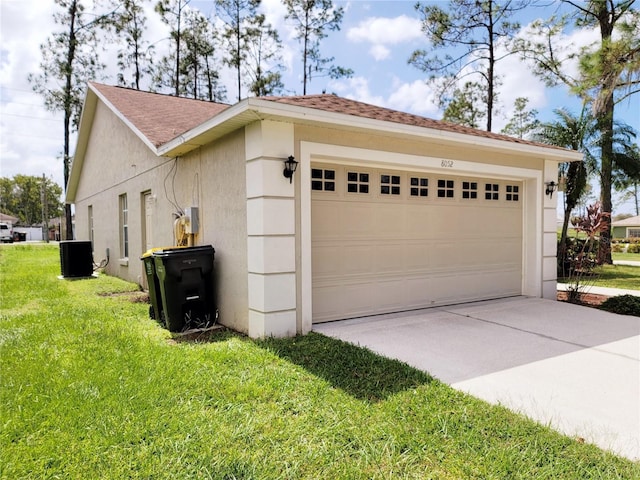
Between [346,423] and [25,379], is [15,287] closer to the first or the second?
[25,379]

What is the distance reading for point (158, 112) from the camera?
417 inches

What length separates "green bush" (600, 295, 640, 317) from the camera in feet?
22.3

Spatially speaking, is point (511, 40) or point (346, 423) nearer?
point (346, 423)

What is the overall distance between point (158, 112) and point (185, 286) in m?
6.75

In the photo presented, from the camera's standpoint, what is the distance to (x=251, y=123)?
512 cm

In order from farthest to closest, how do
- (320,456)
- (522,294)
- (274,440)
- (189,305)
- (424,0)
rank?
(424,0), (522,294), (189,305), (274,440), (320,456)

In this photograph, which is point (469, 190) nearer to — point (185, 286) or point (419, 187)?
point (419, 187)

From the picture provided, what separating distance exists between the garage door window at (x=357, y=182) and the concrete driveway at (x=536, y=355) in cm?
194

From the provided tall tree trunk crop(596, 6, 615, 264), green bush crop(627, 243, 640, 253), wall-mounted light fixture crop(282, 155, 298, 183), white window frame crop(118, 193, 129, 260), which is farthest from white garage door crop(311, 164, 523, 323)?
green bush crop(627, 243, 640, 253)

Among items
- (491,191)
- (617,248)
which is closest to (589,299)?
(491,191)

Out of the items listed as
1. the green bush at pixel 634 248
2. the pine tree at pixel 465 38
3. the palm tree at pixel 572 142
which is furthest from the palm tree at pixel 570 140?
the green bush at pixel 634 248

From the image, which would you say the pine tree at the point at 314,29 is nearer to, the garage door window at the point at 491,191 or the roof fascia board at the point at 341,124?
the garage door window at the point at 491,191

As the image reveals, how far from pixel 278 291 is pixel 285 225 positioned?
826 mm

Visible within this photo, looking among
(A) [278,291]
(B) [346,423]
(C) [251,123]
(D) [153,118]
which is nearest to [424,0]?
(D) [153,118]
